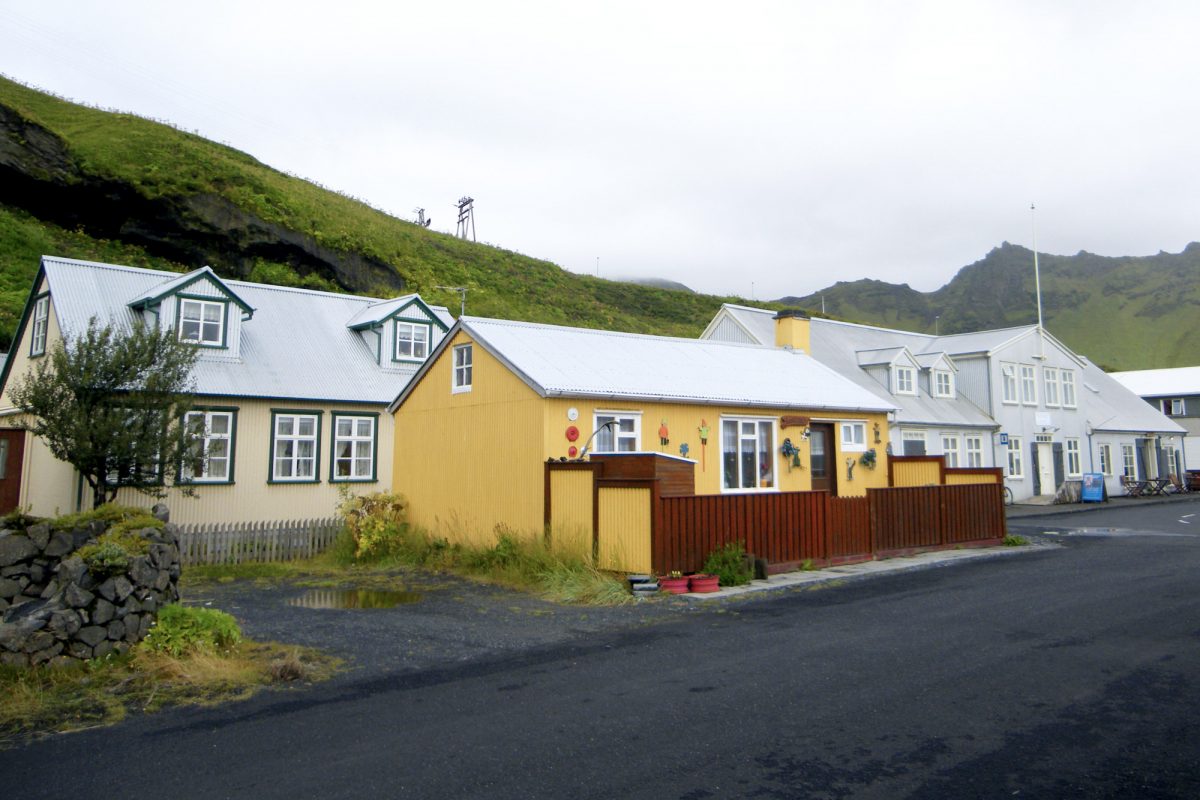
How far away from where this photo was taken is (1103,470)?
39.5m

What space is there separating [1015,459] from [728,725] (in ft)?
107

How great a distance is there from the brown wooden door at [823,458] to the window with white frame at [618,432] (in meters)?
5.35

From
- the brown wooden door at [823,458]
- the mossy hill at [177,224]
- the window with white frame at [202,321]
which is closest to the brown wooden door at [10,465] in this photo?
the window with white frame at [202,321]

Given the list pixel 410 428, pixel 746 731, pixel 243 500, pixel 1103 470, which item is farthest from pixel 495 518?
pixel 1103 470

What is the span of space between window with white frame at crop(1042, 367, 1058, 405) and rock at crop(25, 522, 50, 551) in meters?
37.6

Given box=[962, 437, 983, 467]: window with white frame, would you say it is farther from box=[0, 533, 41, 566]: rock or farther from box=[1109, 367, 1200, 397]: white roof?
box=[0, 533, 41, 566]: rock

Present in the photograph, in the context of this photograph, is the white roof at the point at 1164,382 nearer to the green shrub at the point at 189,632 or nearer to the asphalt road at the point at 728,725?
the asphalt road at the point at 728,725

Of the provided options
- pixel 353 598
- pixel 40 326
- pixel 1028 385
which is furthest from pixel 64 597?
pixel 1028 385

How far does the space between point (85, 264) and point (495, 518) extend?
13.9 metres

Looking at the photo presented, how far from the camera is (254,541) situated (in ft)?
60.4

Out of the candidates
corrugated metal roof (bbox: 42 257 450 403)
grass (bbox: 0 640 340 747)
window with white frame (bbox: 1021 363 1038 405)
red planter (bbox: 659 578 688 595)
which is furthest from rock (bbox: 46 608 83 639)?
window with white frame (bbox: 1021 363 1038 405)

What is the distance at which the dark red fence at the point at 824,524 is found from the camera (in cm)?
1414

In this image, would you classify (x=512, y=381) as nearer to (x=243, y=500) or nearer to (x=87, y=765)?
(x=243, y=500)

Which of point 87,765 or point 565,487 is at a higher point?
point 565,487
